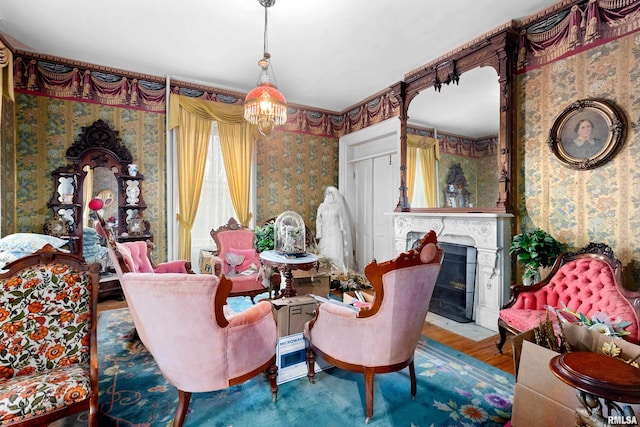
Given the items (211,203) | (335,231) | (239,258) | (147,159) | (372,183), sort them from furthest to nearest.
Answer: (372,183) → (335,231) → (211,203) → (147,159) → (239,258)

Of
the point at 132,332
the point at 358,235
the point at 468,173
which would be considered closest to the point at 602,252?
the point at 468,173

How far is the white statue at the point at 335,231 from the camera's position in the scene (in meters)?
5.24

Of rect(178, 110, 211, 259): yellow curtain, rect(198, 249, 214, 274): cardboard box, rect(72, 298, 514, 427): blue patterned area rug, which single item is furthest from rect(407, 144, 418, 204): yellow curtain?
rect(178, 110, 211, 259): yellow curtain

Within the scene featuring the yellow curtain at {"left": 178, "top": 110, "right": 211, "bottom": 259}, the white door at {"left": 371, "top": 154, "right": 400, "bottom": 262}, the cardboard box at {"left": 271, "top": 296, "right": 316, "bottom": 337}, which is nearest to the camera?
the cardboard box at {"left": 271, "top": 296, "right": 316, "bottom": 337}

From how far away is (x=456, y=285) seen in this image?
383cm

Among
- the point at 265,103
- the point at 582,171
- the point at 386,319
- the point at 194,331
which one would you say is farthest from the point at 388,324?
the point at 582,171

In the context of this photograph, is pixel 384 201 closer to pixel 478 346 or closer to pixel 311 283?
pixel 311 283

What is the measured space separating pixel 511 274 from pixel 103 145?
5447 mm

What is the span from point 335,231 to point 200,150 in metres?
2.56

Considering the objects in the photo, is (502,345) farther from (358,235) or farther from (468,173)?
(358,235)

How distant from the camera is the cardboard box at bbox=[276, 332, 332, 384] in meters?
2.23

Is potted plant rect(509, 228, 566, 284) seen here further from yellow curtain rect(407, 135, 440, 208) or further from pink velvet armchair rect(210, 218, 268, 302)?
pink velvet armchair rect(210, 218, 268, 302)

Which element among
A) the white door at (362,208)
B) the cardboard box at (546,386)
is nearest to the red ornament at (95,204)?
the white door at (362,208)

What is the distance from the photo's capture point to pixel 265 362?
1932 millimetres
